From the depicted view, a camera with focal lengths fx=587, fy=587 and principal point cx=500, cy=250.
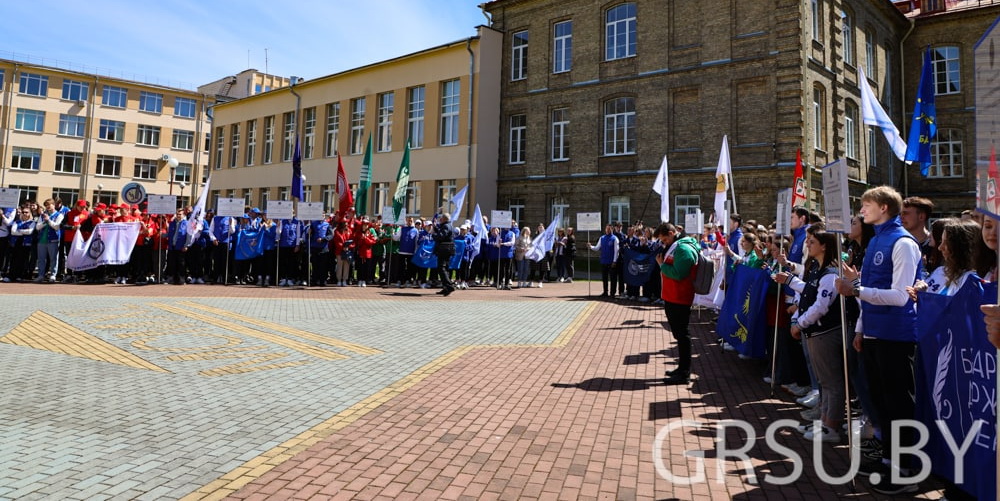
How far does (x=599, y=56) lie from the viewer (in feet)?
93.1

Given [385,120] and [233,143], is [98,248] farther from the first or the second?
[233,143]

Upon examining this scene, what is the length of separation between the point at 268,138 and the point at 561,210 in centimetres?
2511

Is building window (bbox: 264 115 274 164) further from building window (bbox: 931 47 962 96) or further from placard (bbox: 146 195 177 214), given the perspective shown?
building window (bbox: 931 47 962 96)

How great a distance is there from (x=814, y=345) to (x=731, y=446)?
3.67 feet

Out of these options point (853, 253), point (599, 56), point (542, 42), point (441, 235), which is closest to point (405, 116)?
point (542, 42)

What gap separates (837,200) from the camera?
4.35 metres

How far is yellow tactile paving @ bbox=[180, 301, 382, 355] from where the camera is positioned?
830 centimetres

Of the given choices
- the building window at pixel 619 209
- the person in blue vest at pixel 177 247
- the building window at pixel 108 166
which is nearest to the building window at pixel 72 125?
the building window at pixel 108 166

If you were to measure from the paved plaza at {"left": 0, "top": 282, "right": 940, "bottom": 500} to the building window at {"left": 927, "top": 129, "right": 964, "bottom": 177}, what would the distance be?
1115 inches

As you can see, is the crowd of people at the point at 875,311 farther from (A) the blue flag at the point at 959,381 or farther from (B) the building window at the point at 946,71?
(B) the building window at the point at 946,71

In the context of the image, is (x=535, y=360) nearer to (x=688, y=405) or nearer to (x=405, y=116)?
(x=688, y=405)

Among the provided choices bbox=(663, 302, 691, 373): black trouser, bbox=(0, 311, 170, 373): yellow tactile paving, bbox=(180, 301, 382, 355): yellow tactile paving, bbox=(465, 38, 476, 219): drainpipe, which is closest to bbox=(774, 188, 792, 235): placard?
bbox=(663, 302, 691, 373): black trouser

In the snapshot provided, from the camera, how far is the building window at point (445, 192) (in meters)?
31.9

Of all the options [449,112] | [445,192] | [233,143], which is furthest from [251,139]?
[445,192]
